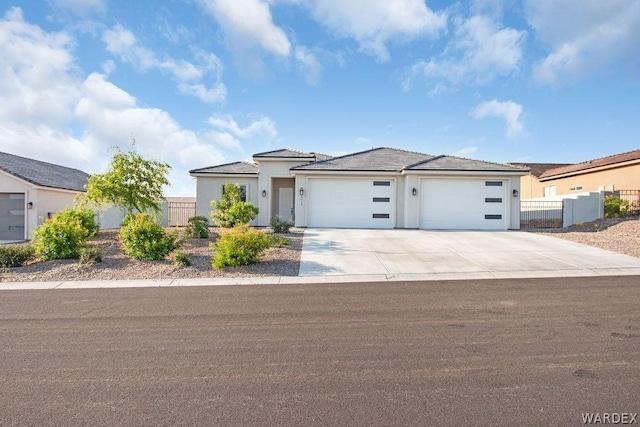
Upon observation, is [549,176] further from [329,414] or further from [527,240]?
[329,414]

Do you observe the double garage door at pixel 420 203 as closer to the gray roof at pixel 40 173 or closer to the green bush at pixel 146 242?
the green bush at pixel 146 242

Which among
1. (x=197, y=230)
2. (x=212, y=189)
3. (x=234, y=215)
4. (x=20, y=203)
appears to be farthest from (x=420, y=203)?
(x=20, y=203)

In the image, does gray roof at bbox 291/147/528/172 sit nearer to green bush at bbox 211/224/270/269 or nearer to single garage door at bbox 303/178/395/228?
single garage door at bbox 303/178/395/228

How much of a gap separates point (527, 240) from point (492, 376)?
11303 mm

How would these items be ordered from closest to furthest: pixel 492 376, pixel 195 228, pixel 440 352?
pixel 492 376 → pixel 440 352 → pixel 195 228

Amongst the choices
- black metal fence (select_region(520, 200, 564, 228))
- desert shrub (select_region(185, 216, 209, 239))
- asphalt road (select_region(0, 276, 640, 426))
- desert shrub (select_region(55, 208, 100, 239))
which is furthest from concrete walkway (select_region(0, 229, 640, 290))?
black metal fence (select_region(520, 200, 564, 228))

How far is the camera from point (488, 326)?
4.78 metres

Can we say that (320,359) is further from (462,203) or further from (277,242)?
(462,203)

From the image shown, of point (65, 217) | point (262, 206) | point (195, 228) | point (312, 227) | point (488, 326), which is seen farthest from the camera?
point (262, 206)

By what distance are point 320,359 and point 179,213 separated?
19.8 meters

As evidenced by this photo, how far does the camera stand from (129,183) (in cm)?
1177

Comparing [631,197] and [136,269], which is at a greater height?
[631,197]

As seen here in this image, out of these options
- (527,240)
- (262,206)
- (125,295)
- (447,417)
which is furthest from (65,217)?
(527,240)

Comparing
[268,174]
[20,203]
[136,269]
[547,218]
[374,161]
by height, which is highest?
[374,161]
